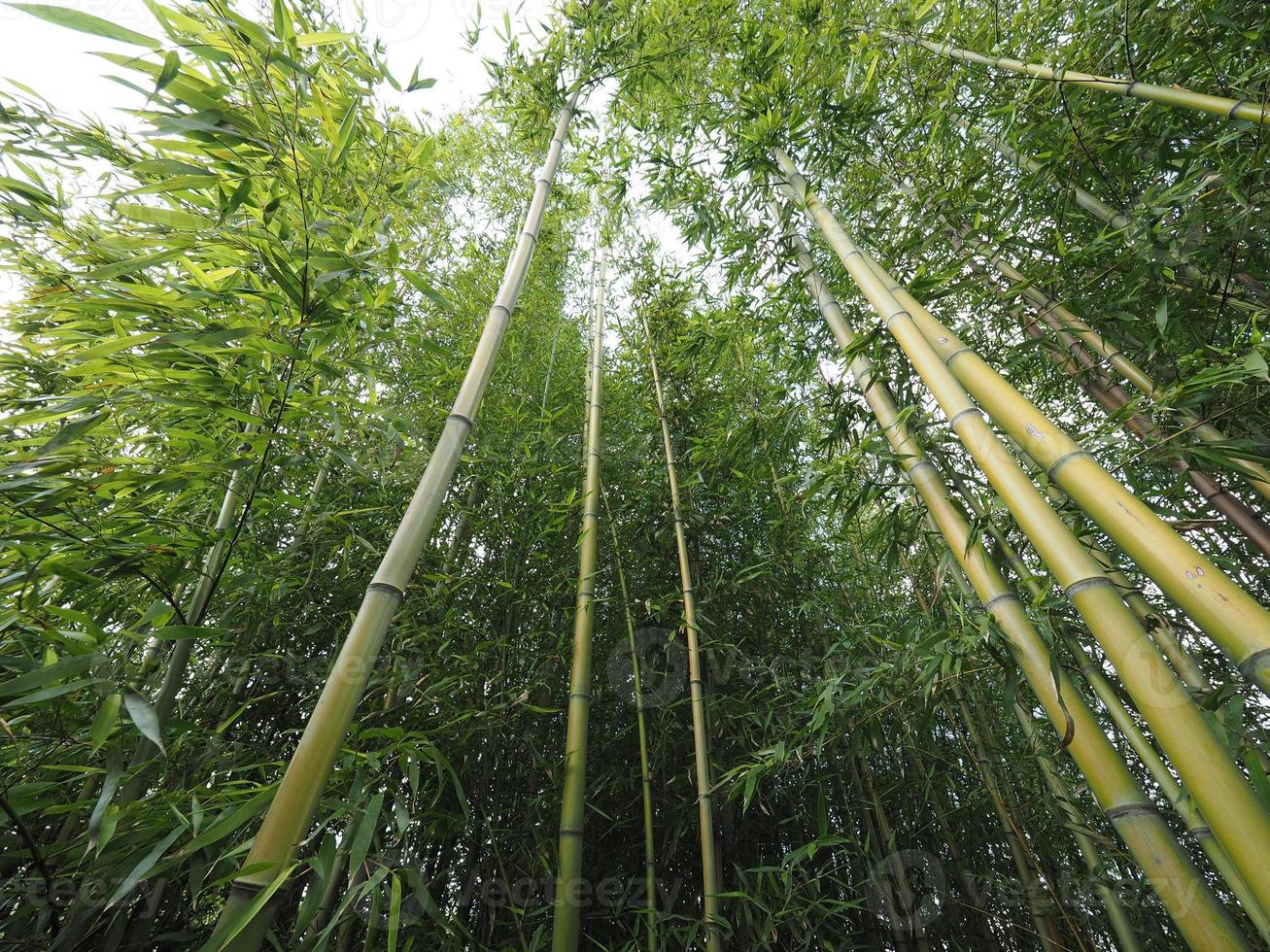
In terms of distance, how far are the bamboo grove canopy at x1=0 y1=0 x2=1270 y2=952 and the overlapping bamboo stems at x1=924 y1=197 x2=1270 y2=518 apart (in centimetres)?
2

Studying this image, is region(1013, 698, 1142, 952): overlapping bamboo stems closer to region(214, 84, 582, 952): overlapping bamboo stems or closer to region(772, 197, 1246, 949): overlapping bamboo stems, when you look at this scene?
region(772, 197, 1246, 949): overlapping bamboo stems

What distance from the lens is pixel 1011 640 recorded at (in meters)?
1.23

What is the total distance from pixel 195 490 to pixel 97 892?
2.62 ft

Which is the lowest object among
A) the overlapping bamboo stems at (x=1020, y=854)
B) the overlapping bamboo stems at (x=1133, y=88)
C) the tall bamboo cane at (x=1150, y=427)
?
the overlapping bamboo stems at (x=1020, y=854)

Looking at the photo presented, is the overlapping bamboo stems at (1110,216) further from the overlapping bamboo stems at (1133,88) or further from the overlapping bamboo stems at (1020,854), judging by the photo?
the overlapping bamboo stems at (1020,854)

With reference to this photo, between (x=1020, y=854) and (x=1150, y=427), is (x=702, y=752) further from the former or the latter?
(x=1150, y=427)

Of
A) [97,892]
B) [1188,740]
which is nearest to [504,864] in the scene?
[97,892]

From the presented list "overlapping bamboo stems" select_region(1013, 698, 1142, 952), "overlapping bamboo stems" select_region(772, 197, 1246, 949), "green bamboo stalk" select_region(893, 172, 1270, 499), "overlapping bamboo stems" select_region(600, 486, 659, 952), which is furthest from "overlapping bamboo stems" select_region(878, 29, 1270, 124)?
"overlapping bamboo stems" select_region(600, 486, 659, 952)

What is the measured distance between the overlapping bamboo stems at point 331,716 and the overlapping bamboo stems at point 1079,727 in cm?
121

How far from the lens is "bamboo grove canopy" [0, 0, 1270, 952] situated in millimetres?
1013

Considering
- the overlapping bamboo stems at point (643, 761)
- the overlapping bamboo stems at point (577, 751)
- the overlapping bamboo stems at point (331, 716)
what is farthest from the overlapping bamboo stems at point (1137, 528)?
the overlapping bamboo stems at point (643, 761)

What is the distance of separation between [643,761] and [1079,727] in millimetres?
1283

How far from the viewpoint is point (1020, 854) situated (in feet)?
6.23

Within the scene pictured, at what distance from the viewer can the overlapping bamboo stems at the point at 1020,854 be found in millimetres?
1728
